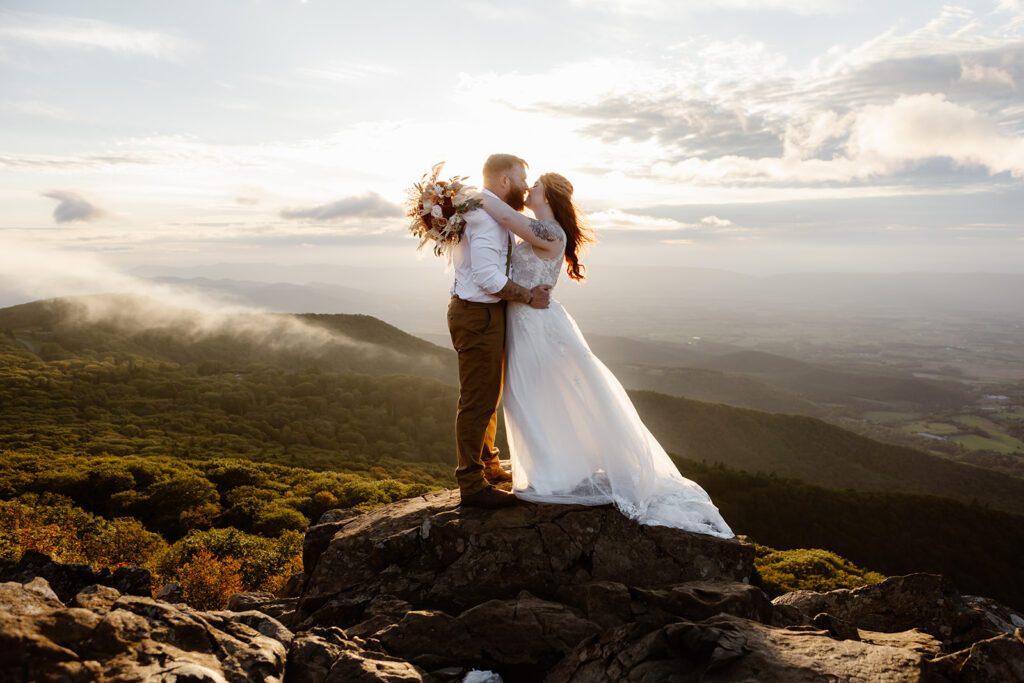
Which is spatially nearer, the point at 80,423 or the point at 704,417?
the point at 80,423

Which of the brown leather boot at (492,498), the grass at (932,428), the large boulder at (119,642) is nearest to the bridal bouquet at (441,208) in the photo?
the brown leather boot at (492,498)

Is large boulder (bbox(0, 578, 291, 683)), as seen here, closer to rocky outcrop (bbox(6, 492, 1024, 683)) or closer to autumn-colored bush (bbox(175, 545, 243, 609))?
rocky outcrop (bbox(6, 492, 1024, 683))

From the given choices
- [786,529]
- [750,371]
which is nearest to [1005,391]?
[750,371]

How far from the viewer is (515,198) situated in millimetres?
6297

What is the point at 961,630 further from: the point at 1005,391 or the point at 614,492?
the point at 1005,391

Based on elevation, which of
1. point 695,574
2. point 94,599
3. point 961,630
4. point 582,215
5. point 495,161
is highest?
point 495,161

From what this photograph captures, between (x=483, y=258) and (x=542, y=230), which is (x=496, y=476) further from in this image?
(x=542, y=230)

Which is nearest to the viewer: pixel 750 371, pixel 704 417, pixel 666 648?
pixel 666 648

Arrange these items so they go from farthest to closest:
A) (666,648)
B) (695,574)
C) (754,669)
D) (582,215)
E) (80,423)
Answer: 1. (80,423)
2. (582,215)
3. (695,574)
4. (666,648)
5. (754,669)

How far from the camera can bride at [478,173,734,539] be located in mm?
6297

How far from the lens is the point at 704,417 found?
6419cm

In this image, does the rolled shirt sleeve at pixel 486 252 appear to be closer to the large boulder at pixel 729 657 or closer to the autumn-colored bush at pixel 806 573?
the large boulder at pixel 729 657

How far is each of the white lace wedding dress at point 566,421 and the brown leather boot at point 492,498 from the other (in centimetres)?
16

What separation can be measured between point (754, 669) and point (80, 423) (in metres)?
52.0
